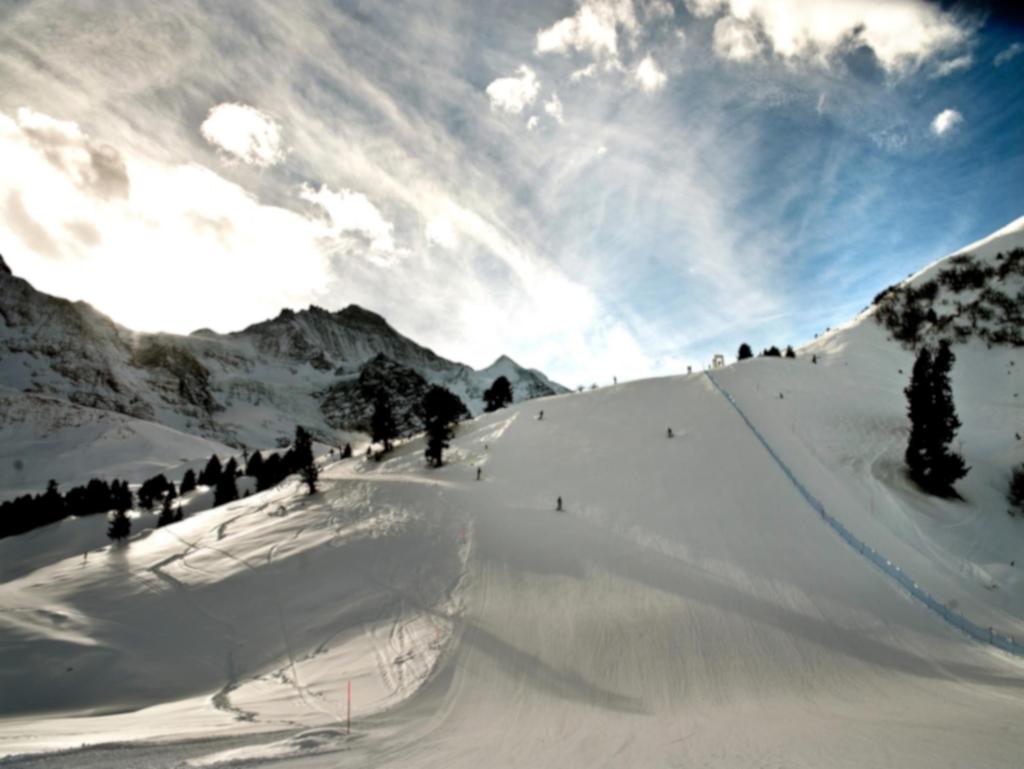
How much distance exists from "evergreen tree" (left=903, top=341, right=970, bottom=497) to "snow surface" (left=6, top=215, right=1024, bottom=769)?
1.15 m

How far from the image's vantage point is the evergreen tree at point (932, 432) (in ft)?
94.3

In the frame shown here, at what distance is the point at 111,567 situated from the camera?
29.2 metres

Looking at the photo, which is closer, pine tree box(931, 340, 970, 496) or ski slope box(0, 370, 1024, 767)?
ski slope box(0, 370, 1024, 767)

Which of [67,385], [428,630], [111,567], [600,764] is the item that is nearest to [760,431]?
[428,630]

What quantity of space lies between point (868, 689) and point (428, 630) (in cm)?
1391

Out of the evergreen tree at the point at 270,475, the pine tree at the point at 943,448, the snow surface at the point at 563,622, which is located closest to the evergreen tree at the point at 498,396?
the evergreen tree at the point at 270,475

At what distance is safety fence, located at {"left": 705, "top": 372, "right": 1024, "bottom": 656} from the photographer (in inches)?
651

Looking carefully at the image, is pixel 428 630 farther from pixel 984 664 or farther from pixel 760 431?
pixel 760 431

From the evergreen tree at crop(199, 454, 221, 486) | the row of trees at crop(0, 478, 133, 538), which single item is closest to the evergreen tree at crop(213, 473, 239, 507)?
the row of trees at crop(0, 478, 133, 538)

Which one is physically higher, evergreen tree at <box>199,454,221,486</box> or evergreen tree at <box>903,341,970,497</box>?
evergreen tree at <box>903,341,970,497</box>

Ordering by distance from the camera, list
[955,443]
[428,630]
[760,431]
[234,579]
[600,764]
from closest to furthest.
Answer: [600,764] → [428,630] → [234,579] → [955,443] → [760,431]

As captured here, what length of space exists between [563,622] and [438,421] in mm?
30986

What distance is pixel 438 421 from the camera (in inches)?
1839

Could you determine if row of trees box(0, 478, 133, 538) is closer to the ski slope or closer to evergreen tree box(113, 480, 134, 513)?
evergreen tree box(113, 480, 134, 513)
